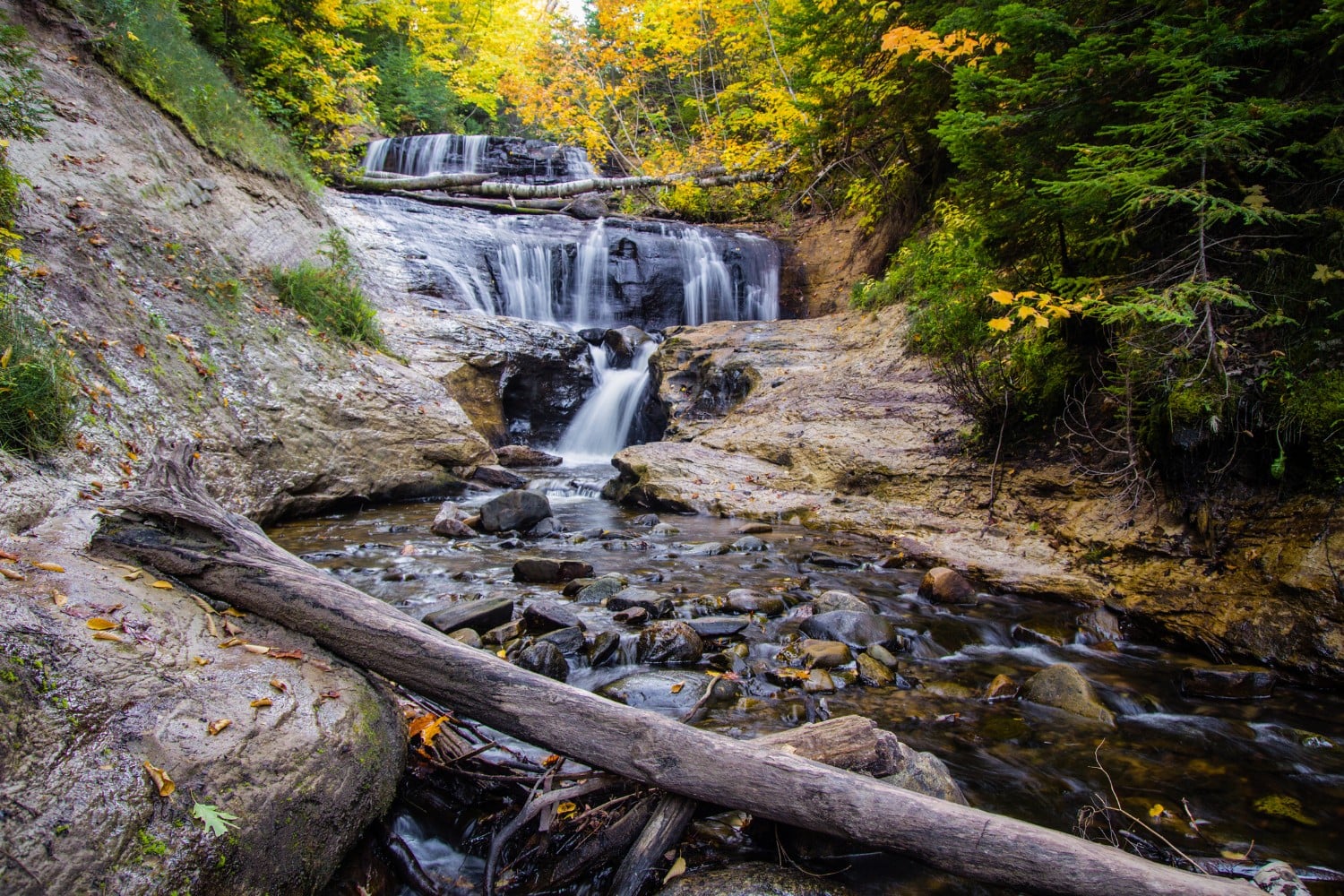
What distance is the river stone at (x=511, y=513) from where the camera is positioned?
22.6ft

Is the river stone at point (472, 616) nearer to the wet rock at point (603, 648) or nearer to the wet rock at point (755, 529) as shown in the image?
the wet rock at point (603, 648)

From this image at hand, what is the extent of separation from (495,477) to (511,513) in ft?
6.18

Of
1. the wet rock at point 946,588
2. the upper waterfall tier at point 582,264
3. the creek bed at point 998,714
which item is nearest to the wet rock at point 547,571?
the creek bed at point 998,714

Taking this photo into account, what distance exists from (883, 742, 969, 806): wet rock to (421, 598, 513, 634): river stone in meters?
2.68

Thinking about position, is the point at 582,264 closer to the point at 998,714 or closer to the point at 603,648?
the point at 603,648

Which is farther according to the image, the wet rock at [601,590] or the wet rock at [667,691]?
the wet rock at [601,590]

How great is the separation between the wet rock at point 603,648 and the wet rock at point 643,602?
56 centimetres

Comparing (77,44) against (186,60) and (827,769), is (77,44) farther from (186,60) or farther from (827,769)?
(827,769)

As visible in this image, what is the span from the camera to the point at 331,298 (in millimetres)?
8297

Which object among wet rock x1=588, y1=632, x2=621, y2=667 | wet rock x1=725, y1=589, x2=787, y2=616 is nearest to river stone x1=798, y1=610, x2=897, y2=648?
wet rock x1=725, y1=589, x2=787, y2=616

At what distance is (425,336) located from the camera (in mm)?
9961

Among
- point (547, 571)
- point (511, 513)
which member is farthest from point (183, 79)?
point (547, 571)

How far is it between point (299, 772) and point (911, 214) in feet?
38.2

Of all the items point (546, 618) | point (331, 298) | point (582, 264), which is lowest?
point (546, 618)
